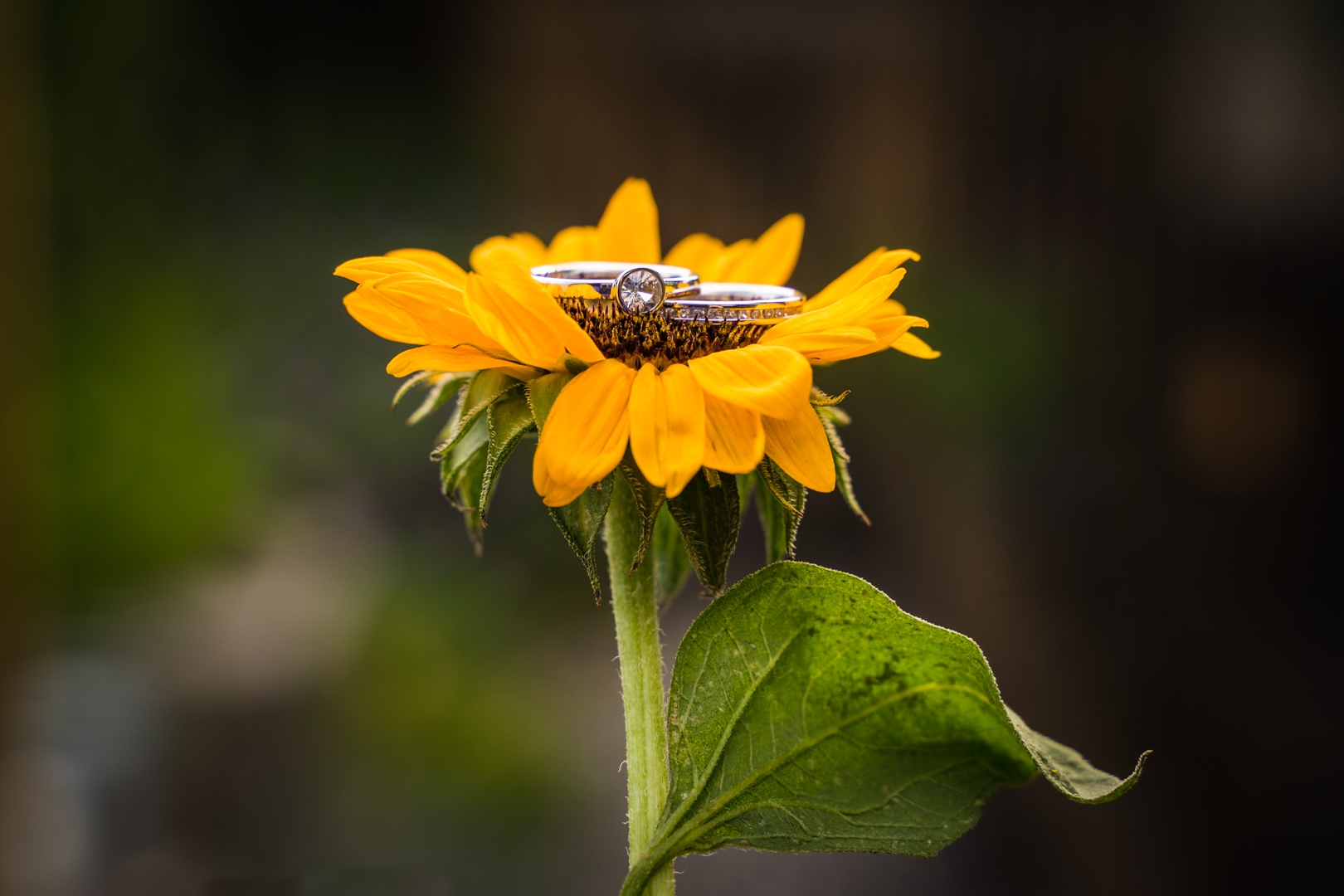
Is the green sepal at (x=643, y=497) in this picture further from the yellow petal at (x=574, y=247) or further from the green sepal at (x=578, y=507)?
the yellow petal at (x=574, y=247)

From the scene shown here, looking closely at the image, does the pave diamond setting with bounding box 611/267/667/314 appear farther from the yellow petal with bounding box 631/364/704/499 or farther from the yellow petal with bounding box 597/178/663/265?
the yellow petal with bounding box 597/178/663/265

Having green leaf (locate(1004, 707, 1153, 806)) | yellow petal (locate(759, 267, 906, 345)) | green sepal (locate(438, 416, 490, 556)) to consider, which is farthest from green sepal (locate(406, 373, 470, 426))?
green leaf (locate(1004, 707, 1153, 806))

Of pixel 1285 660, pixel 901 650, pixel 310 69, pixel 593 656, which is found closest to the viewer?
pixel 901 650

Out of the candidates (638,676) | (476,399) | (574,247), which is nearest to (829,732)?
(638,676)

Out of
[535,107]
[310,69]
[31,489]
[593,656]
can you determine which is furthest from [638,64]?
[31,489]

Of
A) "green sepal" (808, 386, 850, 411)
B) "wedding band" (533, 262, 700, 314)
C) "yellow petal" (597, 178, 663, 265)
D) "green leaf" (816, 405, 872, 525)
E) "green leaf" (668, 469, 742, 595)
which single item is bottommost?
"green leaf" (668, 469, 742, 595)

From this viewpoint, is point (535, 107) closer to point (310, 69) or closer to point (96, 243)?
point (310, 69)

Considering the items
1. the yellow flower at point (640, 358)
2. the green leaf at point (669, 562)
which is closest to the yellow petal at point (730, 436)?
the yellow flower at point (640, 358)
